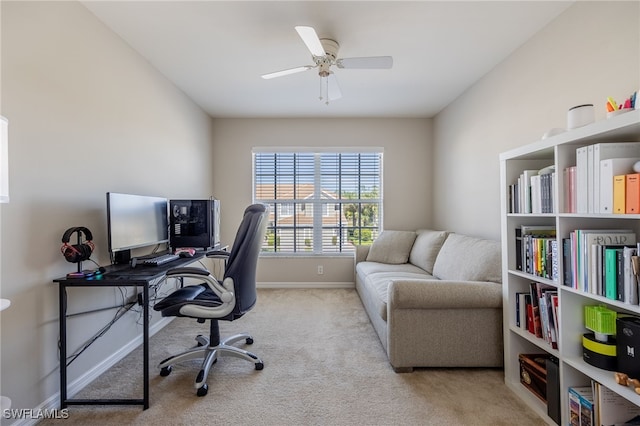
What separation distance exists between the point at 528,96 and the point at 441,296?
1692 millimetres

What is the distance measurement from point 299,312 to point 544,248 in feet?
7.75

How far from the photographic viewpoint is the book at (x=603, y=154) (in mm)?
1257

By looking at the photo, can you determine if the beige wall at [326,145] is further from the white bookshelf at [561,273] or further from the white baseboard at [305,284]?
the white bookshelf at [561,273]

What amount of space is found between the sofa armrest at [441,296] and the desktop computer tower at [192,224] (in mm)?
1926

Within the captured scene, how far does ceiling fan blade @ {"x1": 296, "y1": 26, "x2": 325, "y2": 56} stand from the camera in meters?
1.71

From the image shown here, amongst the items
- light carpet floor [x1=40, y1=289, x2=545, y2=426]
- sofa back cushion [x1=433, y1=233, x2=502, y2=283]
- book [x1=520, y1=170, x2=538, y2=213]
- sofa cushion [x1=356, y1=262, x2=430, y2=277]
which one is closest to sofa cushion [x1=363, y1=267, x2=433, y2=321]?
sofa cushion [x1=356, y1=262, x2=430, y2=277]

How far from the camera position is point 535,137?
7.21ft

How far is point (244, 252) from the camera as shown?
1.85 metres

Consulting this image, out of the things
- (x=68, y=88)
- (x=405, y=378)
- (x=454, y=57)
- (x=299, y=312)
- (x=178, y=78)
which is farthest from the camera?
(x=299, y=312)

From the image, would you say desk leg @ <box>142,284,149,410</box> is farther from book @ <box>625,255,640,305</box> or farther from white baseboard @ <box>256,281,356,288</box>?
white baseboard @ <box>256,281,356,288</box>

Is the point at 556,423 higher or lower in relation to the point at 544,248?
lower

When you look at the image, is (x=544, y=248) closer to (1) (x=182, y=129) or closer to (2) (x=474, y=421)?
(2) (x=474, y=421)

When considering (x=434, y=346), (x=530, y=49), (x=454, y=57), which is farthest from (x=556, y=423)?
(x=454, y=57)

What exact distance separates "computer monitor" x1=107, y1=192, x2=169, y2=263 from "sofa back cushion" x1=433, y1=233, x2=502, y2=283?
2559 millimetres
